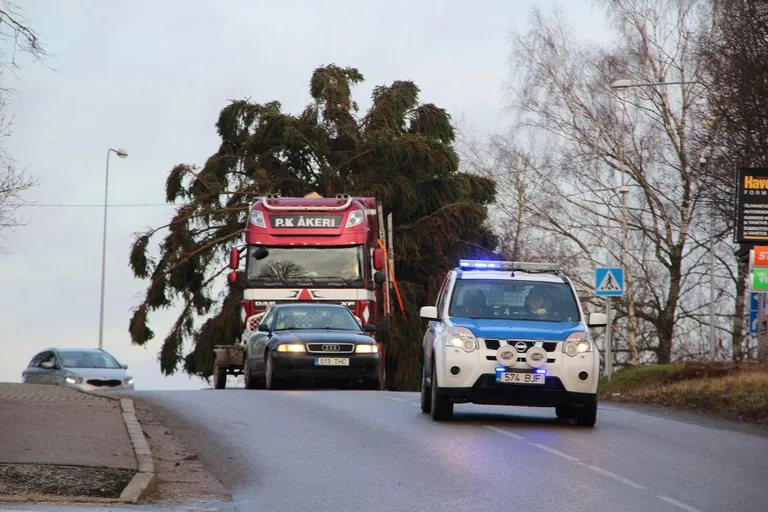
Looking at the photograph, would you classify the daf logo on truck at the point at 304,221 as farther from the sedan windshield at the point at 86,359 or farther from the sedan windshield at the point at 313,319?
the sedan windshield at the point at 86,359

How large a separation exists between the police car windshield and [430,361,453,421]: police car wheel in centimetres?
85

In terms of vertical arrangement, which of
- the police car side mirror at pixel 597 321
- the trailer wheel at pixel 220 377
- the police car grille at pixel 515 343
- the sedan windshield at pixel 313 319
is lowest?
the trailer wheel at pixel 220 377

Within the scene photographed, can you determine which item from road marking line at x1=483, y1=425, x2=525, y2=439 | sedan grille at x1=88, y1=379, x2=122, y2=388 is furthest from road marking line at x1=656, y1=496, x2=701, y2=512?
sedan grille at x1=88, y1=379, x2=122, y2=388

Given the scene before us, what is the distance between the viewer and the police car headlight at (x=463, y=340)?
56.3ft

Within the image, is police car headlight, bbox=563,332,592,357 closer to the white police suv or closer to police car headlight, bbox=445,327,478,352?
the white police suv

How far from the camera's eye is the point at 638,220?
48156 millimetres

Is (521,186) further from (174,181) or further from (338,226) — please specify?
(338,226)

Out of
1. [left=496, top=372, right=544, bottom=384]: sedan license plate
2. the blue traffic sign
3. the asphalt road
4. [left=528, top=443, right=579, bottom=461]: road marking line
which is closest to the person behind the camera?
the asphalt road

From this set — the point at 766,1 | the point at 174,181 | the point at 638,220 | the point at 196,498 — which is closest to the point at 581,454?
the point at 196,498

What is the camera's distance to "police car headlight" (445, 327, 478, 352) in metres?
17.2

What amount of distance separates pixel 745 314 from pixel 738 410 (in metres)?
28.5

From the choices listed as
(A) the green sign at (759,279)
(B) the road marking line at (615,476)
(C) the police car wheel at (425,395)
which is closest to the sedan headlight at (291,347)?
(C) the police car wheel at (425,395)

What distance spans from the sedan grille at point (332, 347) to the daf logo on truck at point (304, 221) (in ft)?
15.6

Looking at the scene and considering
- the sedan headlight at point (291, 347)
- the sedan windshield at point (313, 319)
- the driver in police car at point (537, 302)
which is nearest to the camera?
the driver in police car at point (537, 302)
